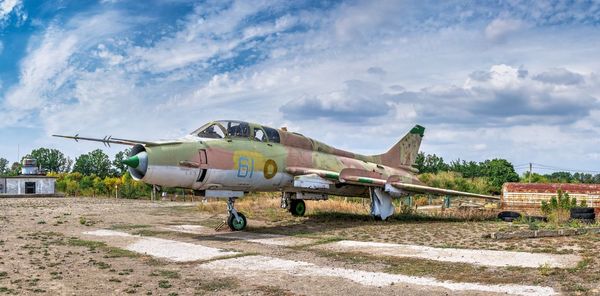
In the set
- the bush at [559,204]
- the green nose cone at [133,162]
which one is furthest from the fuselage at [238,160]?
the bush at [559,204]

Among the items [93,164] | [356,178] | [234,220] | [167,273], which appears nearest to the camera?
[167,273]

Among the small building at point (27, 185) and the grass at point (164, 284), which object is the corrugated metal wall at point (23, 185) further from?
the grass at point (164, 284)

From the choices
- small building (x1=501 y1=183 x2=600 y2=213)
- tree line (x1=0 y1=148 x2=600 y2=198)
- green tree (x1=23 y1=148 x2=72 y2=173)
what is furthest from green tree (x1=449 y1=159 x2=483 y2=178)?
green tree (x1=23 y1=148 x2=72 y2=173)

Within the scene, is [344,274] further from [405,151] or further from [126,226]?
[405,151]

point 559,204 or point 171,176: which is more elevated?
point 171,176

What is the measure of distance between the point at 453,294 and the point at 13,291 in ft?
21.7

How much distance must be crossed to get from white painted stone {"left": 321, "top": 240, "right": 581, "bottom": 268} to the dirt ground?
0.54 feet

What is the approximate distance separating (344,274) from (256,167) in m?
7.84

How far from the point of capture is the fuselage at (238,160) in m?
14.0

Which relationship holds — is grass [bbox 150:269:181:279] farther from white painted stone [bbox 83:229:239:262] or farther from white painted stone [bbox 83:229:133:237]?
white painted stone [bbox 83:229:133:237]

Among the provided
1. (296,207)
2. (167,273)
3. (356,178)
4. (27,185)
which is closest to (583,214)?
(356,178)

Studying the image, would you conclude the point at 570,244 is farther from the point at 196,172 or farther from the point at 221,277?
the point at 196,172

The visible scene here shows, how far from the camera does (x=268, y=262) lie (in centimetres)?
1030

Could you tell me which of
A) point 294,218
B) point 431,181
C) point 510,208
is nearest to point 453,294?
point 294,218
